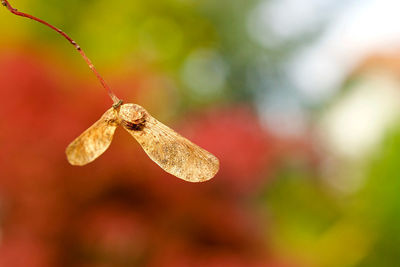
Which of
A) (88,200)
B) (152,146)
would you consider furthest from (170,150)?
(88,200)

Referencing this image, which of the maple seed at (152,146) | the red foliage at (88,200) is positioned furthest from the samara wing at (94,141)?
the red foliage at (88,200)

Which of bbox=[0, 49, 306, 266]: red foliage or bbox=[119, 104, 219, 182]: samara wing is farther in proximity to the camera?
bbox=[0, 49, 306, 266]: red foliage

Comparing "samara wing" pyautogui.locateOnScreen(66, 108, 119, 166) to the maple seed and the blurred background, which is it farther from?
the blurred background

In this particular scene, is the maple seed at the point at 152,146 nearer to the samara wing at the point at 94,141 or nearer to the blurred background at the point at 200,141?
the samara wing at the point at 94,141

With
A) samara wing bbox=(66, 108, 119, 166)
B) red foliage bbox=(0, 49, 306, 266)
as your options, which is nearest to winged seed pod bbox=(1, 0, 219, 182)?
samara wing bbox=(66, 108, 119, 166)

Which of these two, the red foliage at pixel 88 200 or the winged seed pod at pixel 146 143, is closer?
the winged seed pod at pixel 146 143

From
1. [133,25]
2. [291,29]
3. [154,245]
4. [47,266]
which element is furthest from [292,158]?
[47,266]

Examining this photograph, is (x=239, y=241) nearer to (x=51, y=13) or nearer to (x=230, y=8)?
(x=51, y=13)
